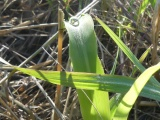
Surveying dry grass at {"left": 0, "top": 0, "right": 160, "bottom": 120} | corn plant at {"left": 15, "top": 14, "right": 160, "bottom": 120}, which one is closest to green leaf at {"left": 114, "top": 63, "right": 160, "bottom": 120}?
corn plant at {"left": 15, "top": 14, "right": 160, "bottom": 120}

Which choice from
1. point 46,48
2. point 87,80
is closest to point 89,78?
Answer: point 87,80

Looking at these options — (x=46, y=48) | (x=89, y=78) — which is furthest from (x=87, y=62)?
(x=46, y=48)

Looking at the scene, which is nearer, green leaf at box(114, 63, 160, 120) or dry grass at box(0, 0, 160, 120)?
green leaf at box(114, 63, 160, 120)

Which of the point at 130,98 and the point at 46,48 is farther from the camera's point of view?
the point at 46,48

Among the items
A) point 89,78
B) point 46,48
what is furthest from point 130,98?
point 46,48

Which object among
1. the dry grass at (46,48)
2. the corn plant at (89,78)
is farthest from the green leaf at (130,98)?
the dry grass at (46,48)

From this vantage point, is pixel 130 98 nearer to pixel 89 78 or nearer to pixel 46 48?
pixel 89 78

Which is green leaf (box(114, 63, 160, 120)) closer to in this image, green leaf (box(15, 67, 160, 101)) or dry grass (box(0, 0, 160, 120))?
green leaf (box(15, 67, 160, 101))

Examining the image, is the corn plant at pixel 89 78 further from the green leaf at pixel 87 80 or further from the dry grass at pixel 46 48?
the dry grass at pixel 46 48

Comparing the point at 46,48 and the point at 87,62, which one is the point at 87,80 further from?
the point at 46,48

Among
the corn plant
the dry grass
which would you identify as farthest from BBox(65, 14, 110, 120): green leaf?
the dry grass

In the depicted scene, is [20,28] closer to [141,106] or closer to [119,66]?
[119,66]

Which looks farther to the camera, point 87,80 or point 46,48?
point 46,48
